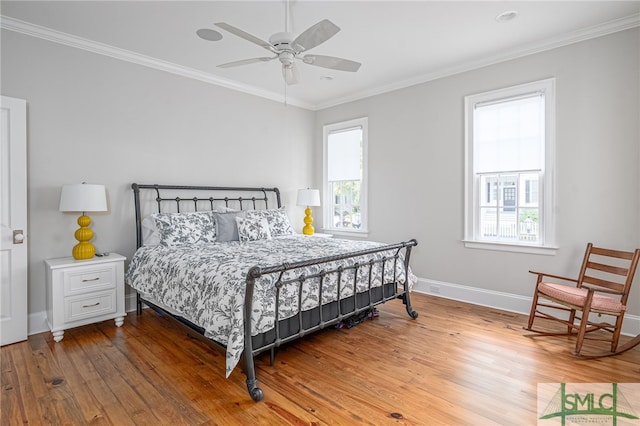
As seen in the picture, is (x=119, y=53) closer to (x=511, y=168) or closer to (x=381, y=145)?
(x=381, y=145)

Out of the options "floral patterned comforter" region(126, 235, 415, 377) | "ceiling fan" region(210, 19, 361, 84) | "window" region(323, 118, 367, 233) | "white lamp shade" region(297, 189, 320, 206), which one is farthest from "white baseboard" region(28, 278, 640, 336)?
"ceiling fan" region(210, 19, 361, 84)

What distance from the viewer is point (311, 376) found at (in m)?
2.51

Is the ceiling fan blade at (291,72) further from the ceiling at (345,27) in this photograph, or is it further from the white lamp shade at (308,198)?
the white lamp shade at (308,198)

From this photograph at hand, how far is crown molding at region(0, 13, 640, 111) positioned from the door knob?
6.17 feet

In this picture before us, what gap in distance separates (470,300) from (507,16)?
121 inches

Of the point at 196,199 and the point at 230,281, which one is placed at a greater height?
the point at 196,199

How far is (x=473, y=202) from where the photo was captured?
424cm

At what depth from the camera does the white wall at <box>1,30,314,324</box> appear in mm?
3355

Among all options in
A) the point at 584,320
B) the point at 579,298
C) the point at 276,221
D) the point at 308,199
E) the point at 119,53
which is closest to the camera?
the point at 584,320

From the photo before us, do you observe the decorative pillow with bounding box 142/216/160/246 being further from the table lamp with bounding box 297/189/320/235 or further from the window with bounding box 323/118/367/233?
the window with bounding box 323/118/367/233

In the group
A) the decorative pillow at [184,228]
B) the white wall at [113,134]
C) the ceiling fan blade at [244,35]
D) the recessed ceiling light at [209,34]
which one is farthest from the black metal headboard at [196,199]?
the ceiling fan blade at [244,35]

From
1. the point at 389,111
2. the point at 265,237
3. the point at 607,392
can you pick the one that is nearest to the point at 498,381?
the point at 607,392

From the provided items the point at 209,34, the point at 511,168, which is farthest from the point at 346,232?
the point at 209,34

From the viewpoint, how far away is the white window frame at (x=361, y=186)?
534cm
